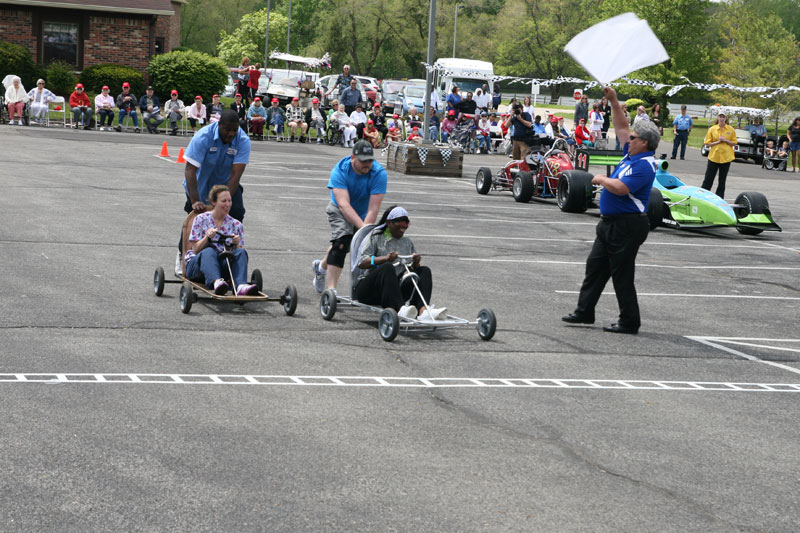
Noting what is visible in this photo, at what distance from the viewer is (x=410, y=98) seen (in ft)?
162

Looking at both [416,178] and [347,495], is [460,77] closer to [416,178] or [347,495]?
[416,178]

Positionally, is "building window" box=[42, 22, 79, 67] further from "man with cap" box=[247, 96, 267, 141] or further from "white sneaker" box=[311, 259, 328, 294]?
"white sneaker" box=[311, 259, 328, 294]

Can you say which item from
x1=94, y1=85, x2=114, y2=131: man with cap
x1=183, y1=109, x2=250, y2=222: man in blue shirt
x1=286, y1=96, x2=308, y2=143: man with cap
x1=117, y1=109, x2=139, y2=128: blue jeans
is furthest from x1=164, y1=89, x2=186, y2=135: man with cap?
x1=183, y1=109, x2=250, y2=222: man in blue shirt

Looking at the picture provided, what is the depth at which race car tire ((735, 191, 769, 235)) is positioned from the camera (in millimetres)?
18969

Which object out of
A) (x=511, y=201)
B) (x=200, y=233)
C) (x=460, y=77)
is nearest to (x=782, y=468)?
(x=200, y=233)

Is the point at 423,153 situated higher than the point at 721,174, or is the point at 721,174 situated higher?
the point at 721,174

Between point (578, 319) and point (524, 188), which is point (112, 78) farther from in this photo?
point (578, 319)

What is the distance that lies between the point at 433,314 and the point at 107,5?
37891 millimetres

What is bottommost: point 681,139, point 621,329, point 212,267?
point 621,329

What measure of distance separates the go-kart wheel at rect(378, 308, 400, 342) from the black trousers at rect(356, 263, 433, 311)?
10.0 inches

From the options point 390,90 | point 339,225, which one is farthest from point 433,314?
point 390,90

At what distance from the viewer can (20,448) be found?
20.2 feet

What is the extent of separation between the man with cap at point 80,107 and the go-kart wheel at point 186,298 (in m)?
25.6

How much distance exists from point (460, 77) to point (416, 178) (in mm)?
21791
